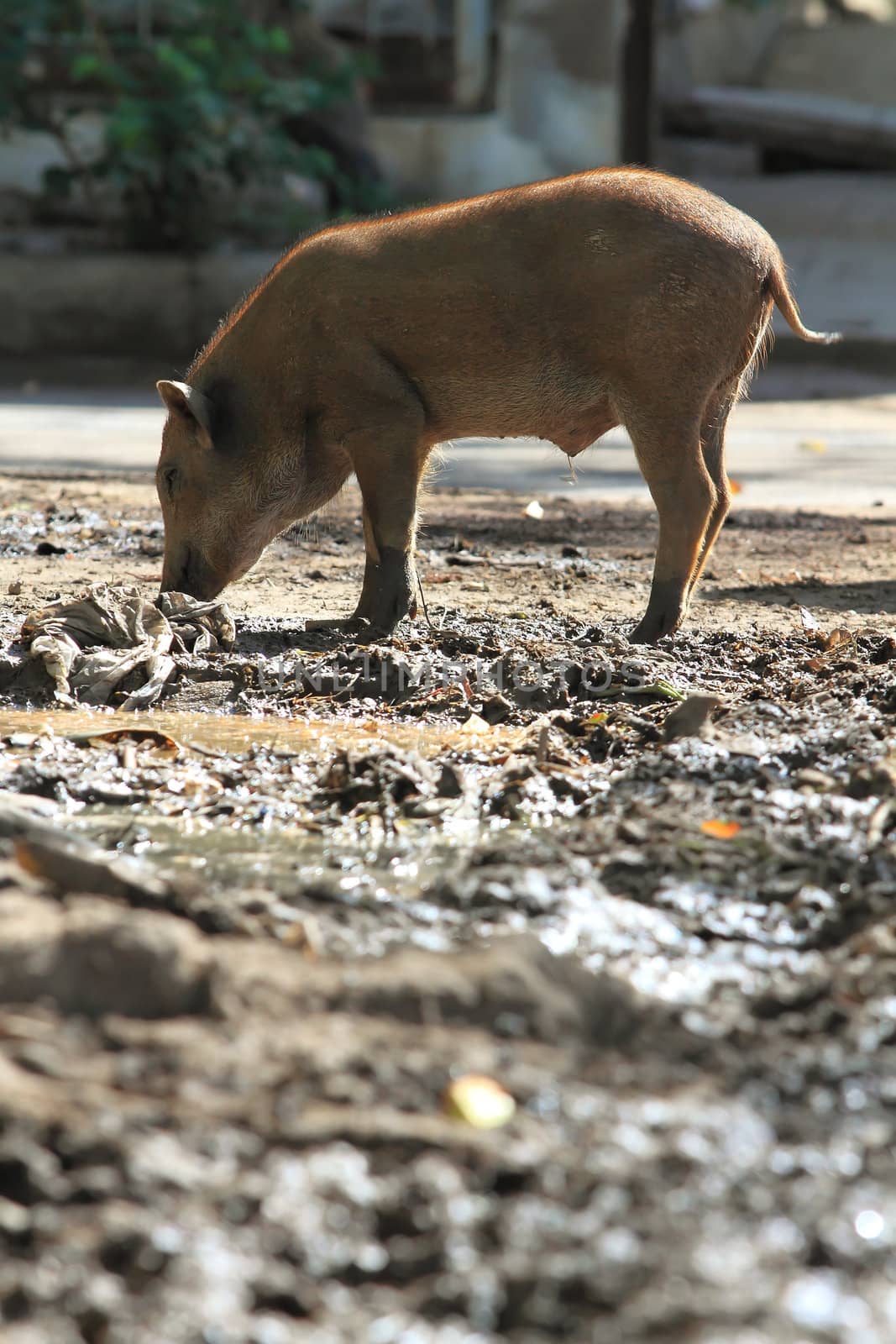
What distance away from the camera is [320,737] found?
453cm

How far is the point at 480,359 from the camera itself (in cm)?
540

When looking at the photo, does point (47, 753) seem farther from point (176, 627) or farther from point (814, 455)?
point (814, 455)

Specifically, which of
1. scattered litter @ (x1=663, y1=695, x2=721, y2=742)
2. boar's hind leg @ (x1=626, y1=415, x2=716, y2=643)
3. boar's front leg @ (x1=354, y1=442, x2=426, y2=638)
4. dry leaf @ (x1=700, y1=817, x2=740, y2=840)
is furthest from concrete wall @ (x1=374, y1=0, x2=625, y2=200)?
dry leaf @ (x1=700, y1=817, x2=740, y2=840)

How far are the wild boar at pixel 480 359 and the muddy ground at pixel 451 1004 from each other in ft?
2.55

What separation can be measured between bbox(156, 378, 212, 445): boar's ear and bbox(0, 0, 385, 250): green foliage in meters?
8.11

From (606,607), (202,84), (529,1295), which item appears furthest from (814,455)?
(529,1295)

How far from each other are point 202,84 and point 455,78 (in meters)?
3.97

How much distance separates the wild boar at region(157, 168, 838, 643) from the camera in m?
5.20

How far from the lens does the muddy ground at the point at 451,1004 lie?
1.96 metres

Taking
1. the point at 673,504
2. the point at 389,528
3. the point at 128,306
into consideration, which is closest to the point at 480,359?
the point at 389,528

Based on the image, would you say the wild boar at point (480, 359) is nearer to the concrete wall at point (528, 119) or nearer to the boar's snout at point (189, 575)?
the boar's snout at point (189, 575)

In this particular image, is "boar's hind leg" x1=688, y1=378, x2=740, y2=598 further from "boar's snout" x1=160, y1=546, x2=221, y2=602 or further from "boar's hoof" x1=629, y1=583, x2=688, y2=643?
"boar's snout" x1=160, y1=546, x2=221, y2=602

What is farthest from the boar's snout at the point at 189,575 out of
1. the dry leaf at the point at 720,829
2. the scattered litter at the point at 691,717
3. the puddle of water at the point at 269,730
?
the dry leaf at the point at 720,829

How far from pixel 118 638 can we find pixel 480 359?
153 centimetres
